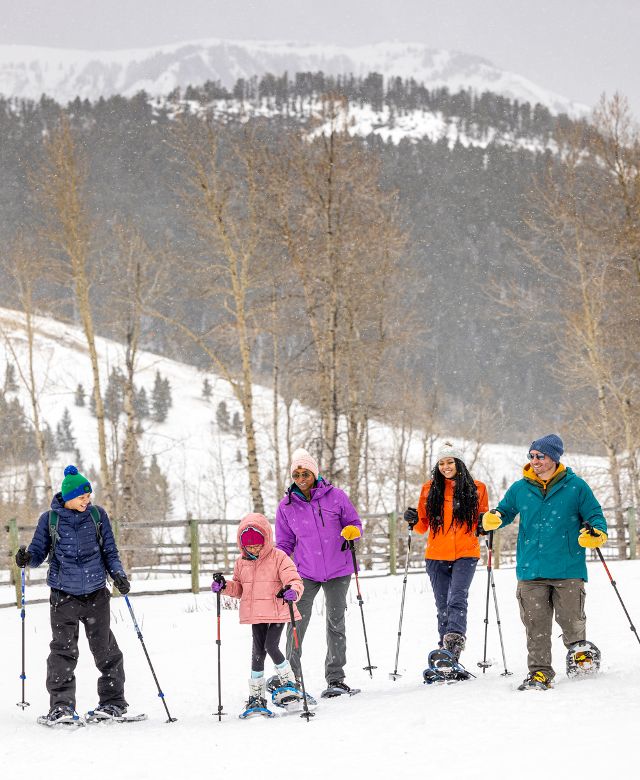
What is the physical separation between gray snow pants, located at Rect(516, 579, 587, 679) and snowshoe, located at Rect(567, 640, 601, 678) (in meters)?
0.05

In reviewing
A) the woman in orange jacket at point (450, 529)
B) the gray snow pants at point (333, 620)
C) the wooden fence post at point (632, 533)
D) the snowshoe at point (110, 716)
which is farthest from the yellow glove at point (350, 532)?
the wooden fence post at point (632, 533)

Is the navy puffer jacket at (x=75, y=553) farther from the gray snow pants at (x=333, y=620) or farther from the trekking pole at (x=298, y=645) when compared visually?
the gray snow pants at (x=333, y=620)

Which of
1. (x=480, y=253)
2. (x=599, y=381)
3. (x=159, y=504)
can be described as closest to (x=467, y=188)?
(x=480, y=253)

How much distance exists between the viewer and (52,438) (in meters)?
82.9

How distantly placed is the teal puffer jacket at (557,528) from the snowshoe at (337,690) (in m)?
1.47

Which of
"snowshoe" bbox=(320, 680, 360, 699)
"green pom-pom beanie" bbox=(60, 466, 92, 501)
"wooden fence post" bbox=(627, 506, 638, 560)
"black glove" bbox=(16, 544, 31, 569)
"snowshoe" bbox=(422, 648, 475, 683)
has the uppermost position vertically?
"green pom-pom beanie" bbox=(60, 466, 92, 501)

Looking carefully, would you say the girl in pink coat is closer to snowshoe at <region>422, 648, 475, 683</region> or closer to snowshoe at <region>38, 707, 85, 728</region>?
snowshoe at <region>422, 648, 475, 683</region>

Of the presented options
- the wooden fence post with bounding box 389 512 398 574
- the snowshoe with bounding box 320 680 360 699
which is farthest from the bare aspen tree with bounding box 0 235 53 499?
the snowshoe with bounding box 320 680 360 699

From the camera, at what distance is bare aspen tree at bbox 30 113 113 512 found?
1753cm

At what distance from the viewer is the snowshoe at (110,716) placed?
5828 mm

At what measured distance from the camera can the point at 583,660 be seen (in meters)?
5.48

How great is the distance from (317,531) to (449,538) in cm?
97

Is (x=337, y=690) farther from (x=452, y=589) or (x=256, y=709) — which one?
(x=452, y=589)

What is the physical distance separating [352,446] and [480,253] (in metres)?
115
